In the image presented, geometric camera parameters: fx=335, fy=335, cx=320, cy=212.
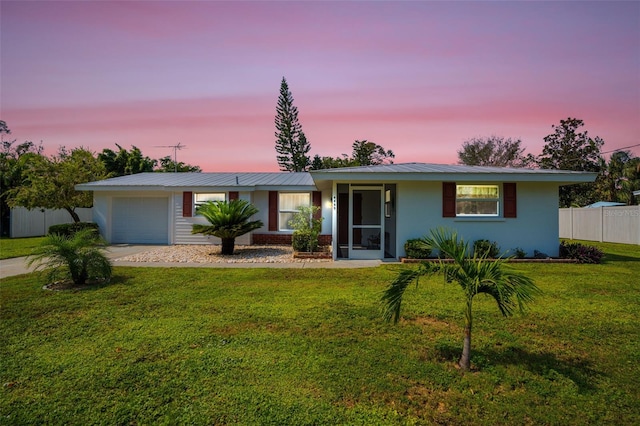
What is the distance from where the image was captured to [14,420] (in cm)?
265

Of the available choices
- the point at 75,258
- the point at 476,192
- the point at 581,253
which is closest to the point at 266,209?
the point at 476,192

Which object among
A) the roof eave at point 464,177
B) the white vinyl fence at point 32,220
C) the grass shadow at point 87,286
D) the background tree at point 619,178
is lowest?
the grass shadow at point 87,286

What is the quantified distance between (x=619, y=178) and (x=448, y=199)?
26.2 meters

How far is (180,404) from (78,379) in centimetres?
123

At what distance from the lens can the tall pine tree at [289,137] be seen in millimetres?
36219

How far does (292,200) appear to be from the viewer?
1513 cm

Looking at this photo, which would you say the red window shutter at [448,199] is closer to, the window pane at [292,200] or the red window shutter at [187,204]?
the window pane at [292,200]

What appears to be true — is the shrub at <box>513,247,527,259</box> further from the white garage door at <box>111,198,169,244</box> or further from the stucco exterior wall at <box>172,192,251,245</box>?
the white garage door at <box>111,198,169,244</box>

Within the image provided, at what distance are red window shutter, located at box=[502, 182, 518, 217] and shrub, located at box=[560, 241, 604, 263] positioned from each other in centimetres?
208

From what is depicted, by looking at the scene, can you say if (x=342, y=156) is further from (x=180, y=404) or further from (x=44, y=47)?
(x=180, y=404)

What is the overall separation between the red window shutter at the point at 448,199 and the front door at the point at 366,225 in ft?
6.55

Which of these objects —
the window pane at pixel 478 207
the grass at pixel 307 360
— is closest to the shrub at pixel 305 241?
the window pane at pixel 478 207

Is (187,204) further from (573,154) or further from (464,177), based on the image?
(573,154)

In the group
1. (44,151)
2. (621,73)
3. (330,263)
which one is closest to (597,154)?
(621,73)
